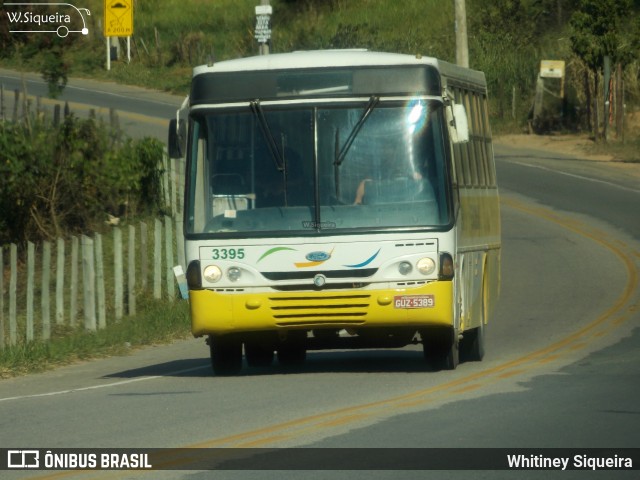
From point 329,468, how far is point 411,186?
5.05m

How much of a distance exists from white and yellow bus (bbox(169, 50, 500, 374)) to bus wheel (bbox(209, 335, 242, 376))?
13.6 inches

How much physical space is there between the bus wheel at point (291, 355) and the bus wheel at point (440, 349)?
1962 millimetres

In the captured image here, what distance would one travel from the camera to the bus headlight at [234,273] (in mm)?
12922

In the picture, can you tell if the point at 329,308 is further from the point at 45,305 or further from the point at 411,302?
the point at 45,305

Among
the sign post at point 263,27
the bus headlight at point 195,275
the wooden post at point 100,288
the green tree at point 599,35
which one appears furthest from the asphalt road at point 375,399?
the green tree at point 599,35

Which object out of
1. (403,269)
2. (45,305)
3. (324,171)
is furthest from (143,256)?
(403,269)

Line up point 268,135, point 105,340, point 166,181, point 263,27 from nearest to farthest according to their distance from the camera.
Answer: point 268,135, point 105,340, point 166,181, point 263,27

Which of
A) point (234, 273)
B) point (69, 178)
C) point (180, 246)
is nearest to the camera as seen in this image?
point (234, 273)

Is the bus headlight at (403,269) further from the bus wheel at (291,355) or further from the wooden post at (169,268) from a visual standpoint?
the wooden post at (169,268)

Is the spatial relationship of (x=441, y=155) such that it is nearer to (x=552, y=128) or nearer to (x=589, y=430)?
(x=589, y=430)

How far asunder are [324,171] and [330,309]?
1.23 m

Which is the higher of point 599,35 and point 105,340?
point 599,35

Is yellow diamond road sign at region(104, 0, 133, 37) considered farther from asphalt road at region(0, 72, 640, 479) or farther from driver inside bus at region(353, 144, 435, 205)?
driver inside bus at region(353, 144, 435, 205)

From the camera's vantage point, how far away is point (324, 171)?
Result: 12984 millimetres
